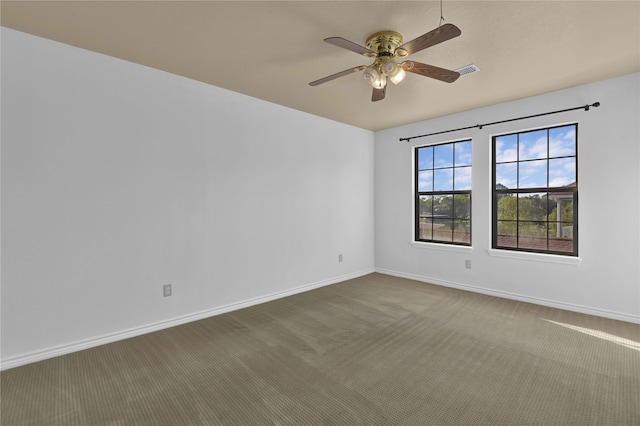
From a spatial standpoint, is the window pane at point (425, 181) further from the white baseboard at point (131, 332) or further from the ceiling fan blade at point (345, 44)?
the ceiling fan blade at point (345, 44)

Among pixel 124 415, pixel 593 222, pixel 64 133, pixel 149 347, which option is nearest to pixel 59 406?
pixel 124 415

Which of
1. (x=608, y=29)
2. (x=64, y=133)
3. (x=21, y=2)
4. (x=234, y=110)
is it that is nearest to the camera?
(x=21, y=2)

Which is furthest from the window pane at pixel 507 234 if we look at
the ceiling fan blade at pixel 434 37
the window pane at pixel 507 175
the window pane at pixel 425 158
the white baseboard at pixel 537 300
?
the ceiling fan blade at pixel 434 37

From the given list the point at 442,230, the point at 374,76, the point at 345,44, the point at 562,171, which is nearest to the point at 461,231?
the point at 442,230

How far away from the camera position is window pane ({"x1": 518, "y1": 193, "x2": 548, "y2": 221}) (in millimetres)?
3916

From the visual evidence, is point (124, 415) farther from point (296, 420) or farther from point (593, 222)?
point (593, 222)

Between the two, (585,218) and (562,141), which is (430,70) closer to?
(562,141)

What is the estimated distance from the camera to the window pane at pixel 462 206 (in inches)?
180

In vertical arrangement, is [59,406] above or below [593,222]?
below

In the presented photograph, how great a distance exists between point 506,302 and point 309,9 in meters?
3.99

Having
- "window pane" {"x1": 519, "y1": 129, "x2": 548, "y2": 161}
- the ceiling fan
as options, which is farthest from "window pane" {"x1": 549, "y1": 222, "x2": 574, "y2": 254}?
the ceiling fan

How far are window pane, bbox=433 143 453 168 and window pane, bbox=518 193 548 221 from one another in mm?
1155

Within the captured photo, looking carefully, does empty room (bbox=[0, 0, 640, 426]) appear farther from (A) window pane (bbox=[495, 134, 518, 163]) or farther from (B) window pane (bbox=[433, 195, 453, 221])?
(B) window pane (bbox=[433, 195, 453, 221])

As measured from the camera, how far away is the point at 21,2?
2072 millimetres
